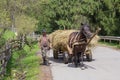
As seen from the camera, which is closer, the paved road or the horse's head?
the paved road

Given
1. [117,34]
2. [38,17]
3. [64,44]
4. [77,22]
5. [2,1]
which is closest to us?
[64,44]

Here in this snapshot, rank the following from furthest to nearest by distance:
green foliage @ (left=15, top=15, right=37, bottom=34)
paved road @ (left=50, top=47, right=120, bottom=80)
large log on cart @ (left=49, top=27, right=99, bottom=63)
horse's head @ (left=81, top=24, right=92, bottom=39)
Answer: green foliage @ (left=15, top=15, right=37, bottom=34)
large log on cart @ (left=49, top=27, right=99, bottom=63)
horse's head @ (left=81, top=24, right=92, bottom=39)
paved road @ (left=50, top=47, right=120, bottom=80)

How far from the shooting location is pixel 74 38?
20.9m

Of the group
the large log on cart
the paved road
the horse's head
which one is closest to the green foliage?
the large log on cart

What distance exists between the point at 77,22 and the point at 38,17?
29.2 feet

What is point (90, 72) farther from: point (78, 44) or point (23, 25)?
point (23, 25)

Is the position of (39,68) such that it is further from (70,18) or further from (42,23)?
(42,23)

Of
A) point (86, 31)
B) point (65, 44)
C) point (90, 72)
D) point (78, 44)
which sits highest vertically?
point (86, 31)

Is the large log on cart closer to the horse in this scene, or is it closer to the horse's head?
the horse

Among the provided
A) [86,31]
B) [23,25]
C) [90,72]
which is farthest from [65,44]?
[23,25]

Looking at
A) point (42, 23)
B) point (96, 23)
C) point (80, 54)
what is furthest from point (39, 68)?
point (42, 23)

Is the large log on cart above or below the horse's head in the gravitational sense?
below

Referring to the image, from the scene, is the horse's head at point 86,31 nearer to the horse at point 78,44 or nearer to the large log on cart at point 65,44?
the horse at point 78,44

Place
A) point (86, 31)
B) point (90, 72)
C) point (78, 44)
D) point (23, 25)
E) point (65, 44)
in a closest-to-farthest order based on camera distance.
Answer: point (90, 72) < point (86, 31) < point (78, 44) < point (65, 44) < point (23, 25)
